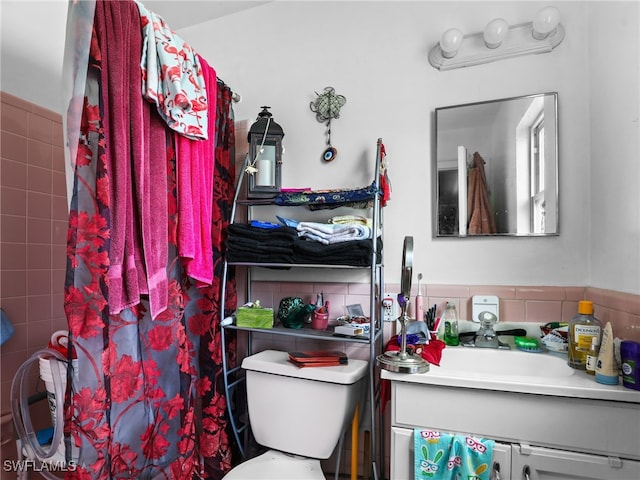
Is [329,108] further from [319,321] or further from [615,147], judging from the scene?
[615,147]

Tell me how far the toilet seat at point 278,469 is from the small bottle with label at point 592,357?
0.99 m

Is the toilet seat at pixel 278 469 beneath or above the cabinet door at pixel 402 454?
beneath

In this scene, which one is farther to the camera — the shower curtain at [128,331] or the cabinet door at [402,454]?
the cabinet door at [402,454]

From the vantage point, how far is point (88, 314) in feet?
3.51

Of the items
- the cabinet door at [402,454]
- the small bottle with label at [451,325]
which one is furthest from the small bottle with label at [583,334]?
the cabinet door at [402,454]

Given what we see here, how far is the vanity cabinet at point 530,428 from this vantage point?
1030 mm

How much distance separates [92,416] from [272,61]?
1.77 meters

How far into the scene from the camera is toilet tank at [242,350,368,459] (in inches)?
54.9

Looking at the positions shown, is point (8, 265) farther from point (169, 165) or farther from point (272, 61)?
point (272, 61)

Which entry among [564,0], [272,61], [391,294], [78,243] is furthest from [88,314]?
[564,0]

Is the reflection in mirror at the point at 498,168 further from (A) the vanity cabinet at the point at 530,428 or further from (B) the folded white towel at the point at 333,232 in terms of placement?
(A) the vanity cabinet at the point at 530,428

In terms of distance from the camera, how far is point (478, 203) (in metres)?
1.58

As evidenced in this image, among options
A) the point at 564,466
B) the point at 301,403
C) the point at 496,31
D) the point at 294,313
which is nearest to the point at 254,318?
the point at 294,313

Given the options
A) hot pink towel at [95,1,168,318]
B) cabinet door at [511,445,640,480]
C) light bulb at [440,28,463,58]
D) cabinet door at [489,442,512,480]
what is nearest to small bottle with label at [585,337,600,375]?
cabinet door at [511,445,640,480]
